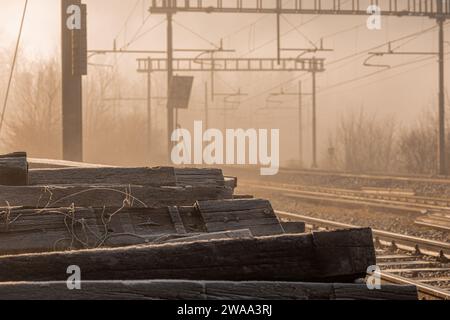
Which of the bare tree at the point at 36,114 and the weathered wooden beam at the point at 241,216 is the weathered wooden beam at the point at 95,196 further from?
the bare tree at the point at 36,114

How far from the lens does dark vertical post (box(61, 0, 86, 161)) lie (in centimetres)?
1350

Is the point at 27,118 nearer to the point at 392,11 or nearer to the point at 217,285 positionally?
the point at 392,11

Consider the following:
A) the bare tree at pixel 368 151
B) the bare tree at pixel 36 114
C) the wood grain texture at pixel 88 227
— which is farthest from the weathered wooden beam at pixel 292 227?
the bare tree at pixel 368 151

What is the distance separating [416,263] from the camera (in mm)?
10750

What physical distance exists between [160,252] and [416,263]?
719cm

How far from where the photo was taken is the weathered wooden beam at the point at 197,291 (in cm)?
376

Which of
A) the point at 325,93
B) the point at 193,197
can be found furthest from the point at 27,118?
the point at 325,93

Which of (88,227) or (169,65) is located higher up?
(169,65)

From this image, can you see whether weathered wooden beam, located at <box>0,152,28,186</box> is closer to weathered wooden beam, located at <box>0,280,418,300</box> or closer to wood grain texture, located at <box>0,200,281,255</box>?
wood grain texture, located at <box>0,200,281,255</box>

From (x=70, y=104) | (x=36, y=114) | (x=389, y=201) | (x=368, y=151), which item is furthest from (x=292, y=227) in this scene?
(x=368, y=151)

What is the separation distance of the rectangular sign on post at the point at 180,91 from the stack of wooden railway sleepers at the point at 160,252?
26356 millimetres

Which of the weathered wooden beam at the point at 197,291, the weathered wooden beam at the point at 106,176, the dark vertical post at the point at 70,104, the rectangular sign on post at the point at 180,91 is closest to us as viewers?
the weathered wooden beam at the point at 197,291

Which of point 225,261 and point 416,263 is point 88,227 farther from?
point 416,263

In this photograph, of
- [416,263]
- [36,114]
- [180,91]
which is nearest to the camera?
[416,263]
